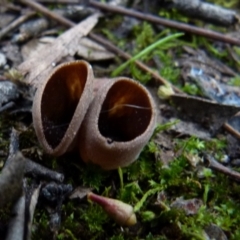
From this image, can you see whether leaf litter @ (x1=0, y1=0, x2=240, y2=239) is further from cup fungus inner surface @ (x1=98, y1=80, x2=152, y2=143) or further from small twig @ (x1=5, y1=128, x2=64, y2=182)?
cup fungus inner surface @ (x1=98, y1=80, x2=152, y2=143)

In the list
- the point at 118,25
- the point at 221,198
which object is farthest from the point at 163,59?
the point at 221,198

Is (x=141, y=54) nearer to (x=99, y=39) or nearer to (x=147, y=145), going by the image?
(x=99, y=39)

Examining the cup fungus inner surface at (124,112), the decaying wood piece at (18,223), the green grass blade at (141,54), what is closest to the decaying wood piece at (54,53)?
the green grass blade at (141,54)

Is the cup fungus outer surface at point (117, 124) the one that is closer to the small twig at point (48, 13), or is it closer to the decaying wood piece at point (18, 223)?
the decaying wood piece at point (18, 223)

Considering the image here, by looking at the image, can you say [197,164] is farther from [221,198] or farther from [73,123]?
[73,123]

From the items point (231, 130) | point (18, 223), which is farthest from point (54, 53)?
point (18, 223)

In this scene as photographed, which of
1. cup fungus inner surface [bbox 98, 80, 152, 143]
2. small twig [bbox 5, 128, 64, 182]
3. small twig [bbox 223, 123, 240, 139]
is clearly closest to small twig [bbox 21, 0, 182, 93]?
small twig [bbox 223, 123, 240, 139]
